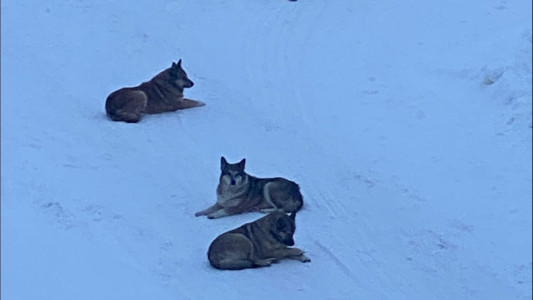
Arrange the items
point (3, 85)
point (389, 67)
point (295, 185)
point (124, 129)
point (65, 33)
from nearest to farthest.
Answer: point (295, 185) → point (124, 129) → point (3, 85) → point (389, 67) → point (65, 33)

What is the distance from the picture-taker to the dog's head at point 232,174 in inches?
400

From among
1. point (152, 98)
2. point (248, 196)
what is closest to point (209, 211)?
point (248, 196)

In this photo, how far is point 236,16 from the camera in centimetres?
1616

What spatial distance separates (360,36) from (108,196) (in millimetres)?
5962

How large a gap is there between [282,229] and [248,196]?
3.38 feet

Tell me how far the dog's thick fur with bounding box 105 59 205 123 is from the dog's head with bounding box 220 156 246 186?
2345 millimetres

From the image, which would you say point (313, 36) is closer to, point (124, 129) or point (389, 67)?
point (389, 67)

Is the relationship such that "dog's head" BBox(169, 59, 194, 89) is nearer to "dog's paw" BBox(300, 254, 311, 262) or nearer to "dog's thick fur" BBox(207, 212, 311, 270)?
"dog's thick fur" BBox(207, 212, 311, 270)

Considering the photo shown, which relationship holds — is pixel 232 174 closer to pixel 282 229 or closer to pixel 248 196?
pixel 248 196

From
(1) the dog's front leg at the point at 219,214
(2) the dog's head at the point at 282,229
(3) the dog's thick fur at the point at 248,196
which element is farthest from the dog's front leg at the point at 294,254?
(1) the dog's front leg at the point at 219,214

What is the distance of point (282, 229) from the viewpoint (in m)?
9.26

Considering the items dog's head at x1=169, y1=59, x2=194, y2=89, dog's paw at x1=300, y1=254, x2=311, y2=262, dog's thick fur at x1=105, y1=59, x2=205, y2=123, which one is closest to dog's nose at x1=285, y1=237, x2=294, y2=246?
dog's paw at x1=300, y1=254, x2=311, y2=262

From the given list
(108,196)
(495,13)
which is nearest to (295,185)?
(108,196)

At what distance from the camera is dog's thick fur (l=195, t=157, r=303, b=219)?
33.3ft
